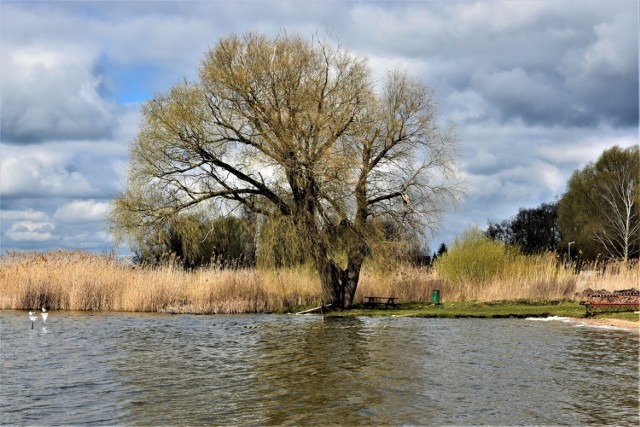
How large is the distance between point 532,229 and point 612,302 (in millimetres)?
60683

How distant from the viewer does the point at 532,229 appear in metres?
82.8

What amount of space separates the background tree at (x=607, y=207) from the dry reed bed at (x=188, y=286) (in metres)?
27.6

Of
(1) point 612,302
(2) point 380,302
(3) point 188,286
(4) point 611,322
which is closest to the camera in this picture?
(4) point 611,322

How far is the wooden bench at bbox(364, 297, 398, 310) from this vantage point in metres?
29.6

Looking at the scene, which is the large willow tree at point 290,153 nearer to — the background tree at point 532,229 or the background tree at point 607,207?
the background tree at point 607,207

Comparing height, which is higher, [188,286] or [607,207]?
[607,207]

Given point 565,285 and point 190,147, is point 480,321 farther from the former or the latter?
point 190,147

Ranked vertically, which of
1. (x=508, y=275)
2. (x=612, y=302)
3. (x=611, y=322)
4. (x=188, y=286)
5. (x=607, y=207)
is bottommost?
(x=611, y=322)

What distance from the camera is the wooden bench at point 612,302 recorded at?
23891mm

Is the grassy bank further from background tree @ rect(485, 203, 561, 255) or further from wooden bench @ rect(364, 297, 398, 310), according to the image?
background tree @ rect(485, 203, 561, 255)

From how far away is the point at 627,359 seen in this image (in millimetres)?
15328

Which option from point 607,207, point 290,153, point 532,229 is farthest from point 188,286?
point 532,229

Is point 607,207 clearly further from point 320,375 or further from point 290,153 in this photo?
point 320,375

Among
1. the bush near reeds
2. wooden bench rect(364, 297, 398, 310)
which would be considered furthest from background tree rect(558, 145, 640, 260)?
wooden bench rect(364, 297, 398, 310)
